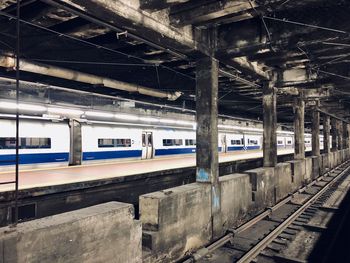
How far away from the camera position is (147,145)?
19.0 m

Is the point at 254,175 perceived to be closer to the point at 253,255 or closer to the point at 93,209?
the point at 253,255

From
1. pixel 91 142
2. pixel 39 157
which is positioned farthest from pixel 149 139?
pixel 39 157

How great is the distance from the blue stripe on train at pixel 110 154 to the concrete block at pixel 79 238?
376 inches

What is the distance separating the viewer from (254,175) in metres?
11.0

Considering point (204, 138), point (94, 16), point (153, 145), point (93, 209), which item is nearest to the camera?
point (93, 209)

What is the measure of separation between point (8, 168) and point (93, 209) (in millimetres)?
7883

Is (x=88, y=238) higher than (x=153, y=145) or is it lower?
lower

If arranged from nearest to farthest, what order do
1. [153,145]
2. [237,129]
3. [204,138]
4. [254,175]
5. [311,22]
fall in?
[311,22] < [204,138] < [254,175] < [153,145] < [237,129]

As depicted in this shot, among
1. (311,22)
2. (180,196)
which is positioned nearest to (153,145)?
(180,196)

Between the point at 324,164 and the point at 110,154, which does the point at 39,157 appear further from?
the point at 324,164

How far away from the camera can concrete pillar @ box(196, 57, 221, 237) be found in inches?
344

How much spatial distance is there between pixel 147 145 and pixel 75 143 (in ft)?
18.7

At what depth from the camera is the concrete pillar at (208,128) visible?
28.7 ft

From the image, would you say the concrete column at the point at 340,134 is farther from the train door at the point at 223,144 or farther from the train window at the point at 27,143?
the train window at the point at 27,143
